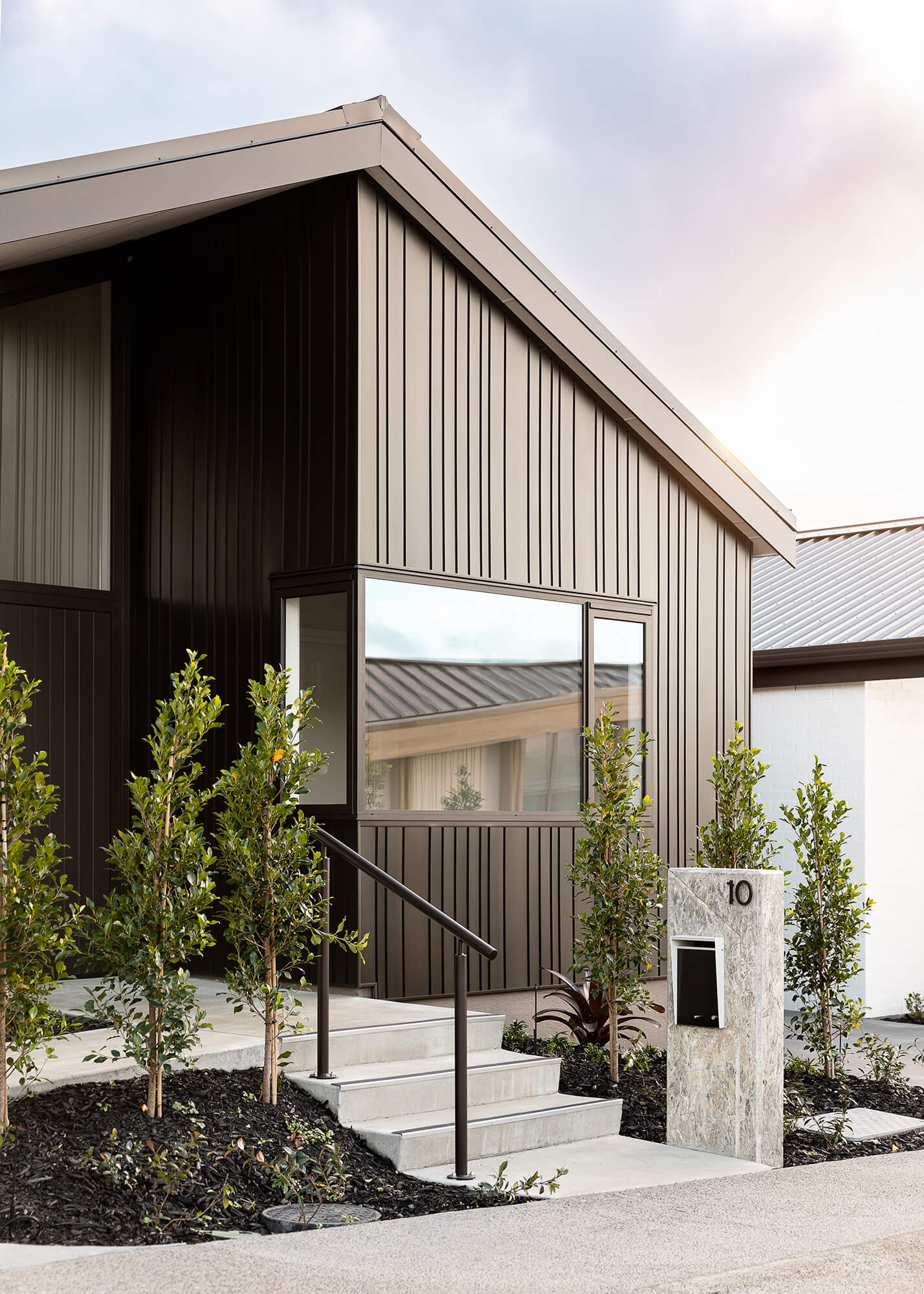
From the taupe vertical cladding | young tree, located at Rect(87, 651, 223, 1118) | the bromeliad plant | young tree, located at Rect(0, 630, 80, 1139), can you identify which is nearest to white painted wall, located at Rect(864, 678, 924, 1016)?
the taupe vertical cladding

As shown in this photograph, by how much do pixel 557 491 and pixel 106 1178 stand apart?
19.6ft

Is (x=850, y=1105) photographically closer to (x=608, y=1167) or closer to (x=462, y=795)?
(x=608, y=1167)

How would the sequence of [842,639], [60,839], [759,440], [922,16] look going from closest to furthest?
1. [60,839]
2. [842,639]
3. [922,16]
4. [759,440]

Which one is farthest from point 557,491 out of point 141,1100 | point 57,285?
point 141,1100

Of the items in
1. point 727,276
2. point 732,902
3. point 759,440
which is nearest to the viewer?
point 732,902

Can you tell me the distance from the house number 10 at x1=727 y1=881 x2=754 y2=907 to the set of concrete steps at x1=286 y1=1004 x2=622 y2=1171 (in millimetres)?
1253

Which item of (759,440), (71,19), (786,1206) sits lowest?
(786,1206)

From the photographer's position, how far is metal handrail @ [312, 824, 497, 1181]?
18.7 ft

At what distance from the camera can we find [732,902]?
6.50 meters

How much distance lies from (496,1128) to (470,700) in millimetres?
3234

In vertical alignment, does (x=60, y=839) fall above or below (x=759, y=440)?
below

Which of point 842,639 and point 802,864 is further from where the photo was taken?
point 842,639

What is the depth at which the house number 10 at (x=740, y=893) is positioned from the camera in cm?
645

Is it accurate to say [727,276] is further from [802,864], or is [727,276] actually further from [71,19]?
[802,864]
